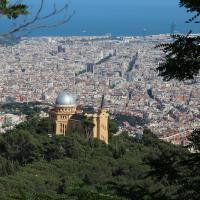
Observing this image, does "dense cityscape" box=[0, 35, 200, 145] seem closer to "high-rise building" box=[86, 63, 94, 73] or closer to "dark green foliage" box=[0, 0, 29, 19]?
"high-rise building" box=[86, 63, 94, 73]

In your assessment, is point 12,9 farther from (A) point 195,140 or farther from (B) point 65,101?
(B) point 65,101

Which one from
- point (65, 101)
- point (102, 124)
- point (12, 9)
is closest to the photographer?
point (12, 9)

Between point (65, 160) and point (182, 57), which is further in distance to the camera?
point (65, 160)

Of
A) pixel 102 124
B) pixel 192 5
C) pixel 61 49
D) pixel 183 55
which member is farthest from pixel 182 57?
pixel 61 49

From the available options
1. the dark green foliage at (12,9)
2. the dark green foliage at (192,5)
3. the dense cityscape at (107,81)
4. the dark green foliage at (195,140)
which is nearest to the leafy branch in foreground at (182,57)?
the dark green foliage at (192,5)

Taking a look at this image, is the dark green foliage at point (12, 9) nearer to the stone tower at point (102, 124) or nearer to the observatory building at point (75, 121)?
the observatory building at point (75, 121)

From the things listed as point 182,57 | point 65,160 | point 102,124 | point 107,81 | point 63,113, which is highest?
Answer: point 107,81

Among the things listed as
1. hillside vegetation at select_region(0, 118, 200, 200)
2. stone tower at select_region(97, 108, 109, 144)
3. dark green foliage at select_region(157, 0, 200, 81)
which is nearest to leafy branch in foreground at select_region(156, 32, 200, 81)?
dark green foliage at select_region(157, 0, 200, 81)
